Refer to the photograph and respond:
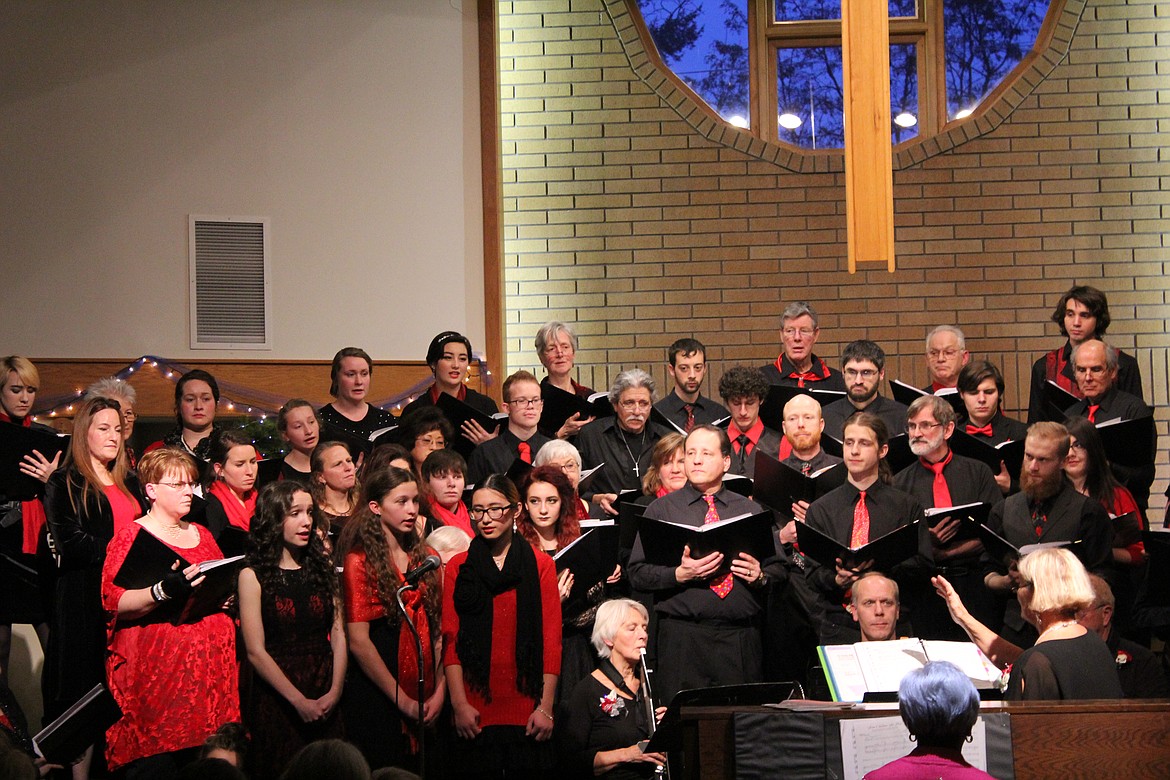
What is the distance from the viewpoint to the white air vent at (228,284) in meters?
8.00

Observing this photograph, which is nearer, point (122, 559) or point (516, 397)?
point (122, 559)

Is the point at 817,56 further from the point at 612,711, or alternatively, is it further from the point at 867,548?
the point at 612,711

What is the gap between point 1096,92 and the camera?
8.38 m

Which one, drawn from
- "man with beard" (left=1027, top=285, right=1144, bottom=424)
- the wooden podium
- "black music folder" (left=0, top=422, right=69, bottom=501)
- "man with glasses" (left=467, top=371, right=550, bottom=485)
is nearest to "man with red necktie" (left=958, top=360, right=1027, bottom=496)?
"man with beard" (left=1027, top=285, right=1144, bottom=424)

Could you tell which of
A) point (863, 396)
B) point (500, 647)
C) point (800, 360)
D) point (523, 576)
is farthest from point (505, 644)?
point (800, 360)

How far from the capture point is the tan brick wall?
8344 mm

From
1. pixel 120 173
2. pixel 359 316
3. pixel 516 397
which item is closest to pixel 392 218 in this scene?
pixel 359 316

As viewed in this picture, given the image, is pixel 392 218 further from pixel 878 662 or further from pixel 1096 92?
pixel 878 662

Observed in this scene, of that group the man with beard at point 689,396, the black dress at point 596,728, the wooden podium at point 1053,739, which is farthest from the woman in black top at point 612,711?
the man with beard at point 689,396

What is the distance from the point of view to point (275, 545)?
4.50 meters

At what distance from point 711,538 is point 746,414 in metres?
1.40

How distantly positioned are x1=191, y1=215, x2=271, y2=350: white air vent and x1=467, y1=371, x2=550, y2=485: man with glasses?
8.60ft

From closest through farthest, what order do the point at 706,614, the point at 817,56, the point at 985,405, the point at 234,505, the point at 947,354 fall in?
the point at 706,614 → the point at 234,505 → the point at 985,405 → the point at 947,354 → the point at 817,56

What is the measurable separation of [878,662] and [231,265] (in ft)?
16.9
